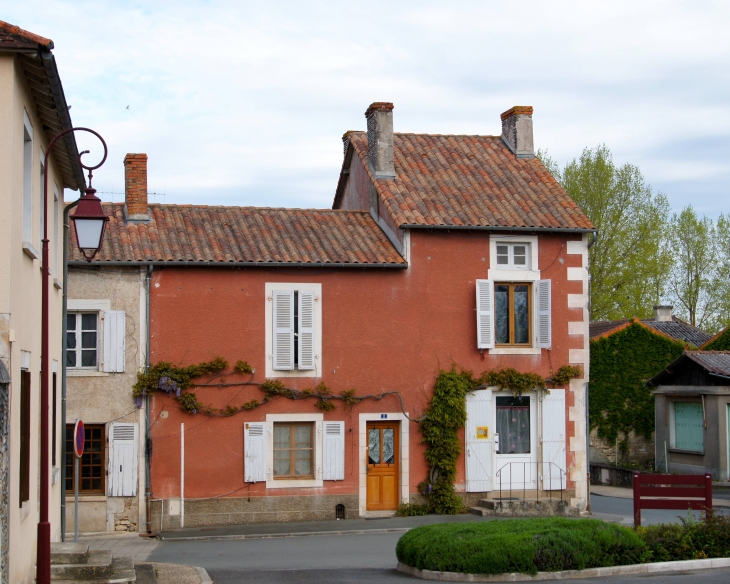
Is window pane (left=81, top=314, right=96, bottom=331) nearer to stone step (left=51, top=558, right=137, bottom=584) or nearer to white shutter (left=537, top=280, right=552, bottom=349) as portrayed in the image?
stone step (left=51, top=558, right=137, bottom=584)

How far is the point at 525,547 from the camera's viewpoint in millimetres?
12516

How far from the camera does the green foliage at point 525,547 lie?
41.1 ft

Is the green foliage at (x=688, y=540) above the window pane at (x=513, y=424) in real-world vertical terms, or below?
below

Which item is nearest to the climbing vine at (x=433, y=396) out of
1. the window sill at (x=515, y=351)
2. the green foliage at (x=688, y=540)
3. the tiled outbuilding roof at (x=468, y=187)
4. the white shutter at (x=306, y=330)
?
the window sill at (x=515, y=351)

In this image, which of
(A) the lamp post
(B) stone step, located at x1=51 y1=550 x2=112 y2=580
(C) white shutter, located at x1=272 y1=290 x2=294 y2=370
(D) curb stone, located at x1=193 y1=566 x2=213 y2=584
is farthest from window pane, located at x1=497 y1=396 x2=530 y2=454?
(A) the lamp post

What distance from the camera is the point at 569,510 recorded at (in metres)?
20.4

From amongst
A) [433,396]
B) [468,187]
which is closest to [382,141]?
[468,187]

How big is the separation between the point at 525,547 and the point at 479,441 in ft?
26.4

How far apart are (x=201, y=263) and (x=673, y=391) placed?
16.7 meters

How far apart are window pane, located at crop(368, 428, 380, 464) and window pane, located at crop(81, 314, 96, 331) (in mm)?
5952

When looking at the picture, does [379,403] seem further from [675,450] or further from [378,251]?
[675,450]

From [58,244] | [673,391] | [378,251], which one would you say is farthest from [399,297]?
[673,391]

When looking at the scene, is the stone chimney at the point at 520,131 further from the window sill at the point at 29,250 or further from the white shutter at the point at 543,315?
the window sill at the point at 29,250

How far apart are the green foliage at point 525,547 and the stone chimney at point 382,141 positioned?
34.2 ft
